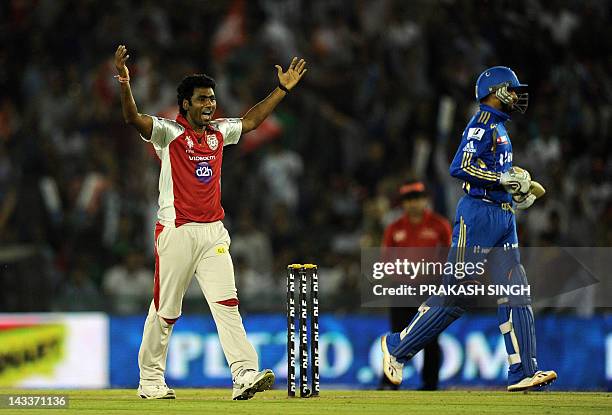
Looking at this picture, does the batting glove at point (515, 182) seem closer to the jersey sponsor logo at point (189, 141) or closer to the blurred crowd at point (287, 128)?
the jersey sponsor logo at point (189, 141)

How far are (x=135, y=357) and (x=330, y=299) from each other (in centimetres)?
218

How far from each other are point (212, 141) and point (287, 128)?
312 inches

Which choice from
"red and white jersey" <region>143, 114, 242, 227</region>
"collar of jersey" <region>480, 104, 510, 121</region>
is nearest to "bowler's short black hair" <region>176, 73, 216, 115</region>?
"red and white jersey" <region>143, 114, 242, 227</region>

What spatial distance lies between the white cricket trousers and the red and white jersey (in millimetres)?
94

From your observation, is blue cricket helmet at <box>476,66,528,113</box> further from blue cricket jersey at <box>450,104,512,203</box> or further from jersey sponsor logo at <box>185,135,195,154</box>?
jersey sponsor logo at <box>185,135,195,154</box>

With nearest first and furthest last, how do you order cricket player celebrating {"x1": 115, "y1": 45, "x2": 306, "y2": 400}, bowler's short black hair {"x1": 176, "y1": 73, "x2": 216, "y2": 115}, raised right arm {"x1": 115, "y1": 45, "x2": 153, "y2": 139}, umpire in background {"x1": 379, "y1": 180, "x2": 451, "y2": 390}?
1. raised right arm {"x1": 115, "y1": 45, "x2": 153, "y2": 139}
2. cricket player celebrating {"x1": 115, "y1": 45, "x2": 306, "y2": 400}
3. bowler's short black hair {"x1": 176, "y1": 73, "x2": 216, "y2": 115}
4. umpire in background {"x1": 379, "y1": 180, "x2": 451, "y2": 390}

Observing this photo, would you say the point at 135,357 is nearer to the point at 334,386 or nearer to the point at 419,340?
the point at 334,386

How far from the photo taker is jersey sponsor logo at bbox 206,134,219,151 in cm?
974

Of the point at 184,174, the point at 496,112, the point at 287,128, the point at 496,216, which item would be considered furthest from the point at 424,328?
the point at 287,128

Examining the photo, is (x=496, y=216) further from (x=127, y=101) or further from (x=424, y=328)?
(x=127, y=101)

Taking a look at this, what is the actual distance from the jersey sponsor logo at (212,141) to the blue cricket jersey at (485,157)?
169 centimetres

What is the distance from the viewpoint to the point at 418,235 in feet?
41.3

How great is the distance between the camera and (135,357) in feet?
48.8

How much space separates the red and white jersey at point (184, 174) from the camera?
378 inches
